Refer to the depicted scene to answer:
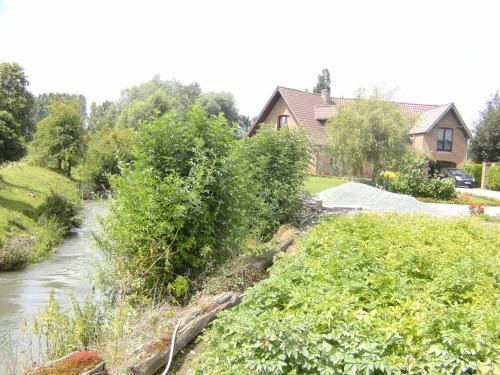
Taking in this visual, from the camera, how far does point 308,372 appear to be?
382 centimetres

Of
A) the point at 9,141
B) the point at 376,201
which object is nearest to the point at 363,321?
the point at 376,201

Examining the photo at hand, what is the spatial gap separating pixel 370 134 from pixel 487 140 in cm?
1991

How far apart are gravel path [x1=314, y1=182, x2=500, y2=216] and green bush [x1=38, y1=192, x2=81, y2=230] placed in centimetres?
1006

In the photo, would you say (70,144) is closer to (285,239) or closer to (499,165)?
(285,239)

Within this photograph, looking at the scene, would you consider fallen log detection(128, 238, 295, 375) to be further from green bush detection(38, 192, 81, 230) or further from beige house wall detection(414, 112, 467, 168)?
beige house wall detection(414, 112, 467, 168)

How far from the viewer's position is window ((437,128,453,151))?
4097 centimetres

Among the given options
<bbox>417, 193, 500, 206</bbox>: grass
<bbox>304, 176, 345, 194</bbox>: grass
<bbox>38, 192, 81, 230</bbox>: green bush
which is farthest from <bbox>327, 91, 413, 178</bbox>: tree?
<bbox>38, 192, 81, 230</bbox>: green bush

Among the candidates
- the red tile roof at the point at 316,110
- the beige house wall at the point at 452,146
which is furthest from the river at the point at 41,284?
the beige house wall at the point at 452,146

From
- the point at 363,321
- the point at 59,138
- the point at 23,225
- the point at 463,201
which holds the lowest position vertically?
the point at 23,225

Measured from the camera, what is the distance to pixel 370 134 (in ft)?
85.8

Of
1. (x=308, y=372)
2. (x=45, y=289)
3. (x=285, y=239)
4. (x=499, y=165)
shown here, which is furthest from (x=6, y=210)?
(x=499, y=165)

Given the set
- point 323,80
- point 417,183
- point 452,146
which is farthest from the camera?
point 323,80

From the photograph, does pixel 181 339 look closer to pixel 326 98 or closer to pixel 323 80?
pixel 326 98

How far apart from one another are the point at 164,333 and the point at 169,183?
8.38 ft
